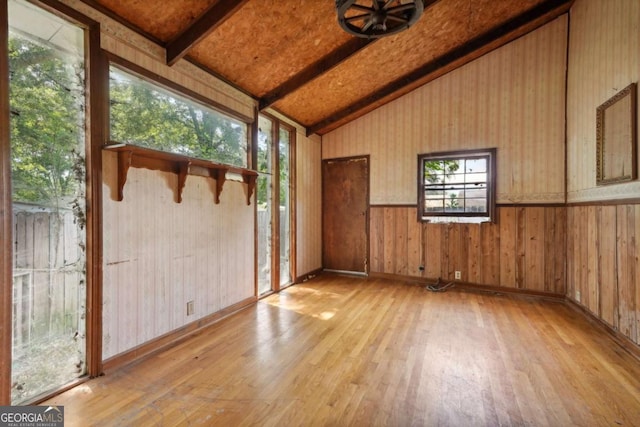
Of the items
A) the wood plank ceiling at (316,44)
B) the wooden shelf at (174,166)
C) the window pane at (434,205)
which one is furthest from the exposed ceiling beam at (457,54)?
the wooden shelf at (174,166)

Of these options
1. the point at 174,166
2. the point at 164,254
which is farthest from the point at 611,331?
the point at 174,166

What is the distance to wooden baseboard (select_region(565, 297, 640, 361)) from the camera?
7.89 ft

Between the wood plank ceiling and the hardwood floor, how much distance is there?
2.62 m

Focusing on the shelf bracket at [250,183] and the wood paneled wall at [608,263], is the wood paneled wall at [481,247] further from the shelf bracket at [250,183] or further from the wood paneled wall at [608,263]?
the shelf bracket at [250,183]

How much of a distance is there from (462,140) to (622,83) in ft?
6.19

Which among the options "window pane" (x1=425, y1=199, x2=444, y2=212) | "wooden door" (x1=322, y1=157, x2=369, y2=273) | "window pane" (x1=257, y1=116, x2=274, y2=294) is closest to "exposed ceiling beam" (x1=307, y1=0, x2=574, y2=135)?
"wooden door" (x1=322, y1=157, x2=369, y2=273)

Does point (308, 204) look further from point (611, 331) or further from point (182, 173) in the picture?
point (611, 331)

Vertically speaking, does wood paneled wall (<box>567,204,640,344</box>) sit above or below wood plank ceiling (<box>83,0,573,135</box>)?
below

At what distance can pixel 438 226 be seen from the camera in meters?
4.62

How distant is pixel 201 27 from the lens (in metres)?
2.40

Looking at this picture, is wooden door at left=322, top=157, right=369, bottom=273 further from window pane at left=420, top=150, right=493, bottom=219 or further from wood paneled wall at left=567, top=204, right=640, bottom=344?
wood paneled wall at left=567, top=204, right=640, bottom=344

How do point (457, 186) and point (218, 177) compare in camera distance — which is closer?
point (218, 177)

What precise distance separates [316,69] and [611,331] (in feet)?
13.5

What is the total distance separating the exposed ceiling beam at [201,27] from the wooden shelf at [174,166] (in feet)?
2.87
